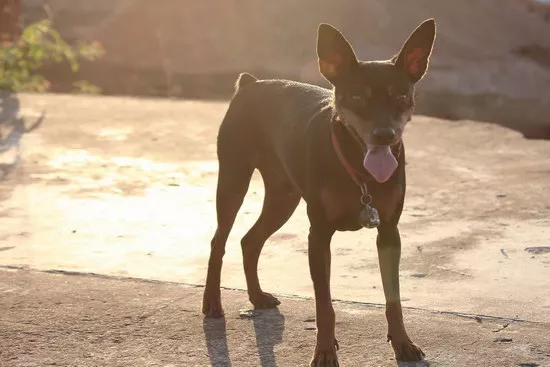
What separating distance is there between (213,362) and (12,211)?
3.79m

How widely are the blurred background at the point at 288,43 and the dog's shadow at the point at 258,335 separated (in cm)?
924

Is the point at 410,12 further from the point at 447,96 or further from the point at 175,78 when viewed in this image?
the point at 175,78

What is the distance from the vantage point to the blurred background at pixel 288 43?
1664 centimetres

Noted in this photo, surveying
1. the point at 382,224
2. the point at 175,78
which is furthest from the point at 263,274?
the point at 175,78

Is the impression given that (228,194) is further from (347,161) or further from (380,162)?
(380,162)

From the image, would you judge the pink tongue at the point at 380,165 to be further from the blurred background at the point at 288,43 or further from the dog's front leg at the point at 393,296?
the blurred background at the point at 288,43

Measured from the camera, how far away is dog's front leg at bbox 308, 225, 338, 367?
5.35m

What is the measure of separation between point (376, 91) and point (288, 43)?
13259 millimetres

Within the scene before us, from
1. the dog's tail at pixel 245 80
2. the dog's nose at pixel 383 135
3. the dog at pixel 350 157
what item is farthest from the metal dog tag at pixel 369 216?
the dog's tail at pixel 245 80

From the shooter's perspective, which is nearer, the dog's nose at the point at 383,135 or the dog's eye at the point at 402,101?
Result: the dog's nose at the point at 383,135

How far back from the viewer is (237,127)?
6.61 m

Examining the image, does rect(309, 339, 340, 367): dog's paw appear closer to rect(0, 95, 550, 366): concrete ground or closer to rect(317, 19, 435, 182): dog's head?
rect(0, 95, 550, 366): concrete ground

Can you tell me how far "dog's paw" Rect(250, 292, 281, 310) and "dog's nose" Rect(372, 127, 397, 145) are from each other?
1552 millimetres

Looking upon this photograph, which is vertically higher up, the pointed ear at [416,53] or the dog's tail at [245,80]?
the pointed ear at [416,53]
